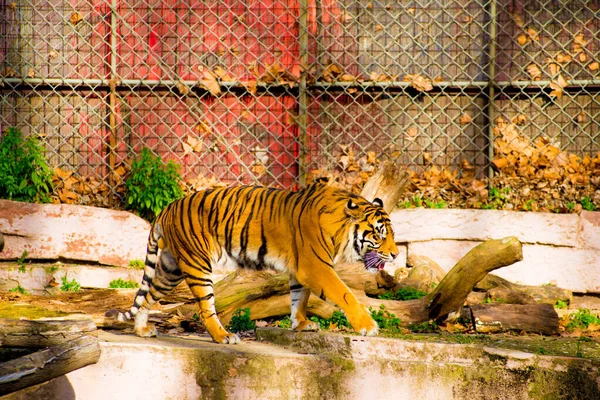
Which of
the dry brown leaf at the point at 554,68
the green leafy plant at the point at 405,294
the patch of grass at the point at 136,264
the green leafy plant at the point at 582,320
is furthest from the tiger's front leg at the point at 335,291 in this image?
the dry brown leaf at the point at 554,68

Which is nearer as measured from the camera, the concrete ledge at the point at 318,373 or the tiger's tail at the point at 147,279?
the concrete ledge at the point at 318,373

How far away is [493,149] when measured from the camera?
7828 mm

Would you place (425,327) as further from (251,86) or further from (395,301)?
(251,86)

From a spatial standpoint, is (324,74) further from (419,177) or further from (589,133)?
(589,133)

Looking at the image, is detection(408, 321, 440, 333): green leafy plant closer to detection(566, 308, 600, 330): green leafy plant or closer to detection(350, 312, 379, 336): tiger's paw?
detection(350, 312, 379, 336): tiger's paw

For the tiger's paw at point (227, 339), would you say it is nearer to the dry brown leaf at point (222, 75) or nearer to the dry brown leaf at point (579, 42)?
the dry brown leaf at point (222, 75)

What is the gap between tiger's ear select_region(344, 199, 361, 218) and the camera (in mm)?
5086

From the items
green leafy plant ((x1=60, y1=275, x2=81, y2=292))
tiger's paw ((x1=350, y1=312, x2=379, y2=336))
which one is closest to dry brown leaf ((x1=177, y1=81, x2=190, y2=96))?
green leafy plant ((x1=60, y1=275, x2=81, y2=292))

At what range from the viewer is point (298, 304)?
5215 mm

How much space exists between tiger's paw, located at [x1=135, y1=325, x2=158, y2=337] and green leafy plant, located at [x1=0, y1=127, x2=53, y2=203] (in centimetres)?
320

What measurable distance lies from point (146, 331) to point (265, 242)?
3.10ft

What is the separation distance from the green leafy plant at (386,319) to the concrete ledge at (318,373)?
3.18 ft

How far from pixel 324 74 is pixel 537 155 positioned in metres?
2.21

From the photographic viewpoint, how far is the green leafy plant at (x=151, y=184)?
774 centimetres
